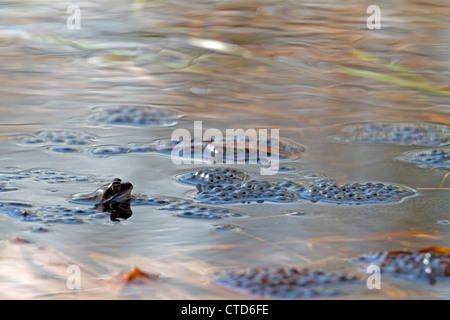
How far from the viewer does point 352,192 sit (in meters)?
2.39

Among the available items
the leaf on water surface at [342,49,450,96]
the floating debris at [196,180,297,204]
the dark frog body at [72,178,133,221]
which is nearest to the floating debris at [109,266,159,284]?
the dark frog body at [72,178,133,221]

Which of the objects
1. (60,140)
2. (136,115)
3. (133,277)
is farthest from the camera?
(136,115)

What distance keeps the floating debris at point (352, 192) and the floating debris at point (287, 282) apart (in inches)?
22.2

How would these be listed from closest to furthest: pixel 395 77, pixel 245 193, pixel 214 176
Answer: pixel 245 193, pixel 214 176, pixel 395 77

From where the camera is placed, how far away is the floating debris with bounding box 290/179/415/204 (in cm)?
236

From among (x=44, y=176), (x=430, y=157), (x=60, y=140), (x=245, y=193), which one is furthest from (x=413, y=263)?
(x=60, y=140)

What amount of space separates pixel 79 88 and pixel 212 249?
84.1 inches

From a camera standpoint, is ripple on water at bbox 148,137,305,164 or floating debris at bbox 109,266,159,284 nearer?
floating debris at bbox 109,266,159,284

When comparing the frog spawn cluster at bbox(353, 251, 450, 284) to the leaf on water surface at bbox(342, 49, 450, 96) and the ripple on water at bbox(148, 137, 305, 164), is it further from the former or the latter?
the leaf on water surface at bbox(342, 49, 450, 96)

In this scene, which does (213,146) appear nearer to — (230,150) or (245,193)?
(230,150)

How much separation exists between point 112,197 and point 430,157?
1265 mm

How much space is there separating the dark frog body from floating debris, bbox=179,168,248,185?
27 centimetres
